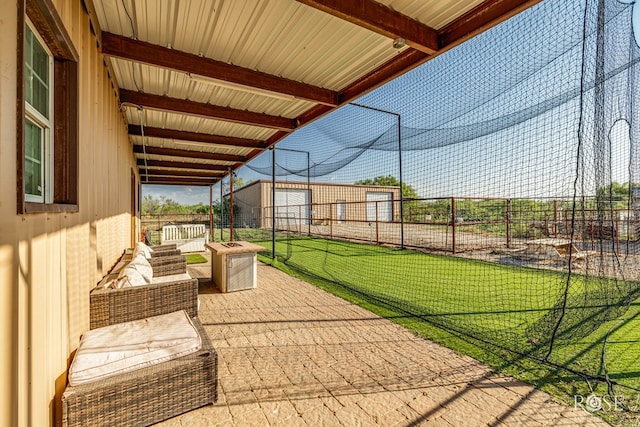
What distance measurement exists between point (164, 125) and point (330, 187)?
1415 cm

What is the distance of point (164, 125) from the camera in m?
4.99

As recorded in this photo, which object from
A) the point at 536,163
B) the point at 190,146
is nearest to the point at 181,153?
the point at 190,146

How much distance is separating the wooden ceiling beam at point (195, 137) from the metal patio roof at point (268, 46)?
2.76 ft

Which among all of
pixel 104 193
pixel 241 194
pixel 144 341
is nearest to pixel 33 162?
pixel 144 341

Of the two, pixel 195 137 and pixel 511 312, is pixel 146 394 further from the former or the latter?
pixel 195 137

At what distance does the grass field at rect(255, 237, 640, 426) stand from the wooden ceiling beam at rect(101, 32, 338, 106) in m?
2.96

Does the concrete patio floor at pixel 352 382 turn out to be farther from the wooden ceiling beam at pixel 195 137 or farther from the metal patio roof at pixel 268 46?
the wooden ceiling beam at pixel 195 137

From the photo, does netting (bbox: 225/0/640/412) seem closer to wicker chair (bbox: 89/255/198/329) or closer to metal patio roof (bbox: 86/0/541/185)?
metal patio roof (bbox: 86/0/541/185)

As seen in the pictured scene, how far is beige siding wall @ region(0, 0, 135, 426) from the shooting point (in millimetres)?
1011

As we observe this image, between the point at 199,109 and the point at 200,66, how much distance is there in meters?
1.22

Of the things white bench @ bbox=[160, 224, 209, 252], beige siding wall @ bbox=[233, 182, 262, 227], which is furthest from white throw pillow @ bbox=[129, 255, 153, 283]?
beige siding wall @ bbox=[233, 182, 262, 227]

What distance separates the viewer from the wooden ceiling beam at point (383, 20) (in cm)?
191

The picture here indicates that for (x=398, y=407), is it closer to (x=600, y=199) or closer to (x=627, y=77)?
(x=600, y=199)

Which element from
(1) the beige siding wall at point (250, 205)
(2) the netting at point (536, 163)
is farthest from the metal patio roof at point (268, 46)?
(1) the beige siding wall at point (250, 205)
